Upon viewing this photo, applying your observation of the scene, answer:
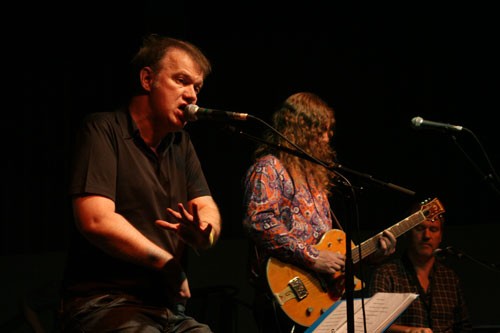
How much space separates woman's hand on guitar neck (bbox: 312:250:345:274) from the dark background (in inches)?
58.9

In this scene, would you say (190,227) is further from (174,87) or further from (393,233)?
(393,233)

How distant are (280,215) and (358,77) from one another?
2.42 metres

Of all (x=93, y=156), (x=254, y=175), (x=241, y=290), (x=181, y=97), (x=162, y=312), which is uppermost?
(x=181, y=97)

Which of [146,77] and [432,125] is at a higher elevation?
[146,77]

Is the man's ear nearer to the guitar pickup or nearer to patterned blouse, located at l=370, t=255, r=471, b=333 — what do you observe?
the guitar pickup

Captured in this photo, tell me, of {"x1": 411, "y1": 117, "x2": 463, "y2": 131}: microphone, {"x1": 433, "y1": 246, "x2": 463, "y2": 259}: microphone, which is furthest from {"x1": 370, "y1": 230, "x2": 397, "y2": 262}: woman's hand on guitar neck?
{"x1": 411, "y1": 117, "x2": 463, "y2": 131}: microphone

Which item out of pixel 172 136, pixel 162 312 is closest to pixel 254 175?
pixel 172 136

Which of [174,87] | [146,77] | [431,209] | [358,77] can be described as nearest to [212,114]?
[174,87]

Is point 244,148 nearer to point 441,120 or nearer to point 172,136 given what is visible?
point 441,120

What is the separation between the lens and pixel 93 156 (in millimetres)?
2201

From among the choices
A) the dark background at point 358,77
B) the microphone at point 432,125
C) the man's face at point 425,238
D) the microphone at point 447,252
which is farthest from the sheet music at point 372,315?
the dark background at point 358,77

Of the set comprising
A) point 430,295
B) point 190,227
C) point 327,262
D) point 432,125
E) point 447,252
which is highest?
point 432,125

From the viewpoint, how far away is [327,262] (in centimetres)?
359

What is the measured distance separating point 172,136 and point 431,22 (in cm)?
395
